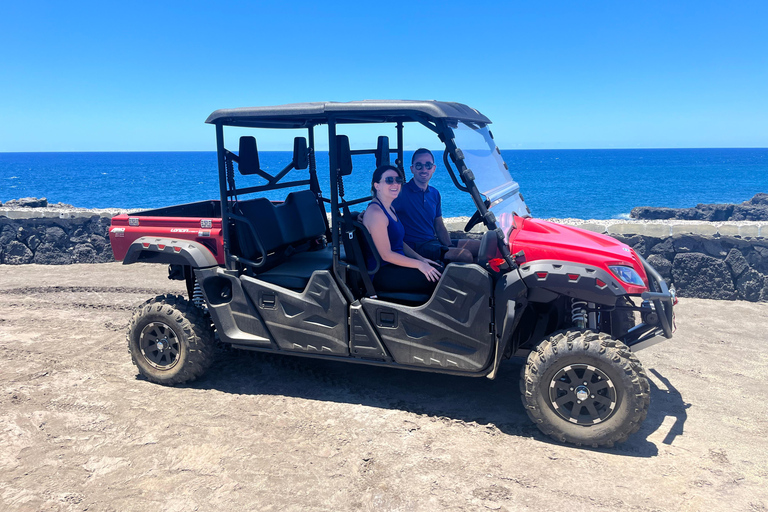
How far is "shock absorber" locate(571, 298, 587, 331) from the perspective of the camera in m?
3.83

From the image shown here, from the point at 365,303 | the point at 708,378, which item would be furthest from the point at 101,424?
the point at 708,378

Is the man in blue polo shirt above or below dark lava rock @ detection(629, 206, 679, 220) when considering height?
above

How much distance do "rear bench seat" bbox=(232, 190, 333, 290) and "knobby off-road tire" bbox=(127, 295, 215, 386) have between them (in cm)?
70

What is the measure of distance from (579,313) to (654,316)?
565mm

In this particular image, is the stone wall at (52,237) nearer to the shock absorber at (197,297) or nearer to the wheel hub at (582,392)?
the shock absorber at (197,297)

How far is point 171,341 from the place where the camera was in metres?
4.65

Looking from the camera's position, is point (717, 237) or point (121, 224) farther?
point (717, 237)

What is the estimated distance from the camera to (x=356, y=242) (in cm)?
400

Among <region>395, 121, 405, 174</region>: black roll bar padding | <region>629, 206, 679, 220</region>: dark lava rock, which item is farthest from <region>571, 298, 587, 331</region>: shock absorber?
<region>629, 206, 679, 220</region>: dark lava rock

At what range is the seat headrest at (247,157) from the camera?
4.37 metres

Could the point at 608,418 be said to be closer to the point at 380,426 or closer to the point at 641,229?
the point at 380,426

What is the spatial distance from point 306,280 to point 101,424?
1760mm

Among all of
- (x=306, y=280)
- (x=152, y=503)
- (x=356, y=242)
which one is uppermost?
(x=356, y=242)

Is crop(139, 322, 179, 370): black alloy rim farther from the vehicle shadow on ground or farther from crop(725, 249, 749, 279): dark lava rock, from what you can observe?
crop(725, 249, 749, 279): dark lava rock
